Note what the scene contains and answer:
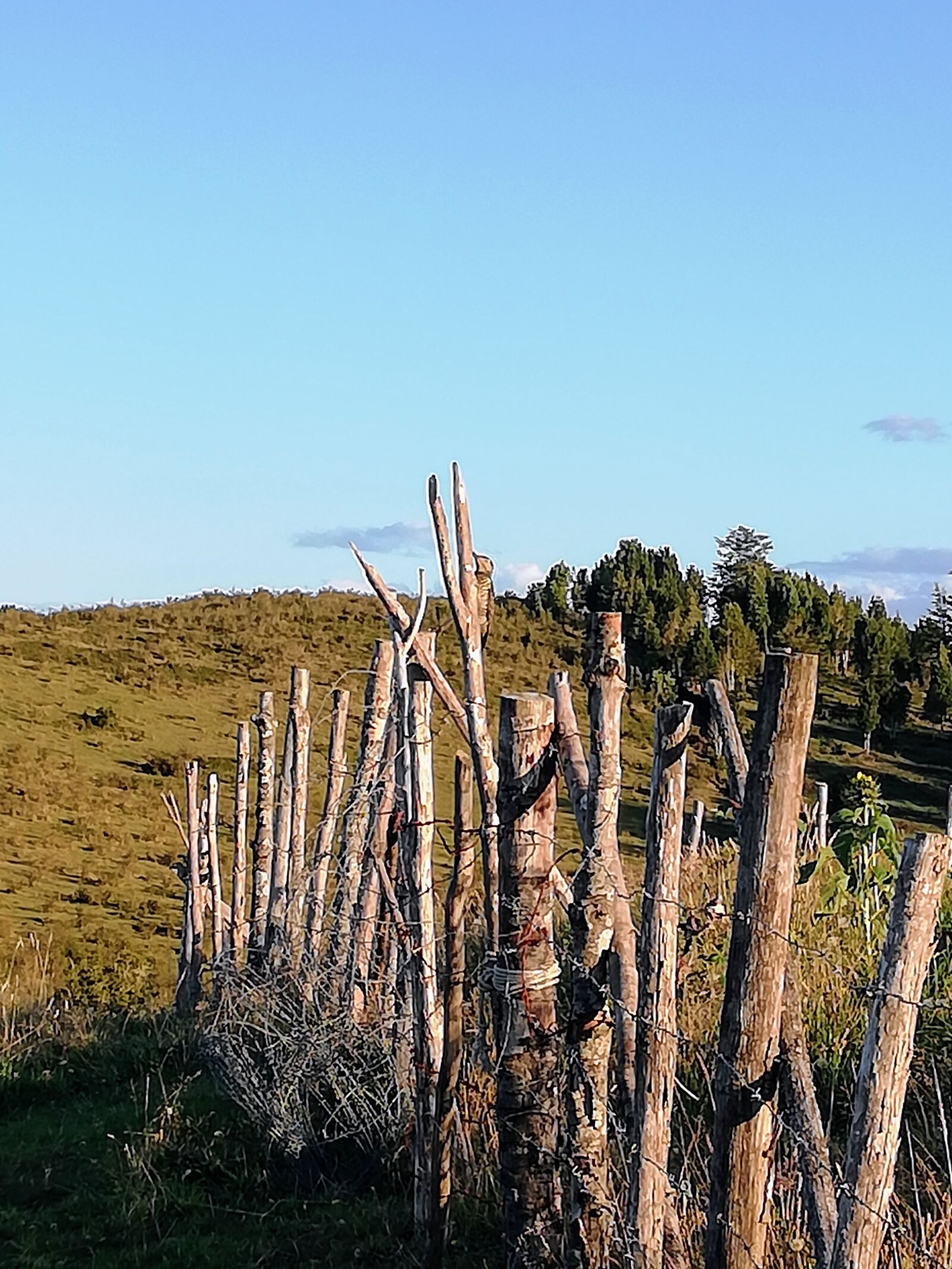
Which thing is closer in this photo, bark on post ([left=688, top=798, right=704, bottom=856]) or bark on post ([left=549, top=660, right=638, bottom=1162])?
bark on post ([left=549, top=660, right=638, bottom=1162])

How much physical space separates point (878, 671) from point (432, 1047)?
3545 cm

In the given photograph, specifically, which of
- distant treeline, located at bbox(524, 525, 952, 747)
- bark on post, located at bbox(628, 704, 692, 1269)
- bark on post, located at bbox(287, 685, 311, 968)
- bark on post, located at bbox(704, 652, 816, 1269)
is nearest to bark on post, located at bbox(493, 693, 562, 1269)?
bark on post, located at bbox(628, 704, 692, 1269)

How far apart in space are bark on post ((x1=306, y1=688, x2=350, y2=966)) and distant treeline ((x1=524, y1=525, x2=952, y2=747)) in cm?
2720

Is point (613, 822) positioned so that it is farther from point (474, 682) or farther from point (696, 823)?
point (696, 823)

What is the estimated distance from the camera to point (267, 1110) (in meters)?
5.00

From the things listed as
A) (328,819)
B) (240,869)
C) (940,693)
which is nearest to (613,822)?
(328,819)

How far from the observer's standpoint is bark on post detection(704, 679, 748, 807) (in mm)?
2945

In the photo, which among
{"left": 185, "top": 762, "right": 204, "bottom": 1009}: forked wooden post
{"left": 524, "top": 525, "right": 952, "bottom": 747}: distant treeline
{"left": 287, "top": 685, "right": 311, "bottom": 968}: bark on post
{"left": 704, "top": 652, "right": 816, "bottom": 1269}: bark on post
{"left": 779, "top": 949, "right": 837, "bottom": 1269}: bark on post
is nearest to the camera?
{"left": 704, "top": 652, "right": 816, "bottom": 1269}: bark on post

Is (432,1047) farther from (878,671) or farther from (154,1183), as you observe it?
(878,671)

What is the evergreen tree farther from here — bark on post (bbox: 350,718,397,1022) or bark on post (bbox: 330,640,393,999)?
bark on post (bbox: 350,718,397,1022)

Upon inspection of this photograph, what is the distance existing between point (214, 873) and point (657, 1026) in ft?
17.3

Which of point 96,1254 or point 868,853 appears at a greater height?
point 868,853

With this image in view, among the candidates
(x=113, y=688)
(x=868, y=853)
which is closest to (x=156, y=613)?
(x=113, y=688)

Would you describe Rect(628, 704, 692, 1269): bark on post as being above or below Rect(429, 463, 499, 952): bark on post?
below
